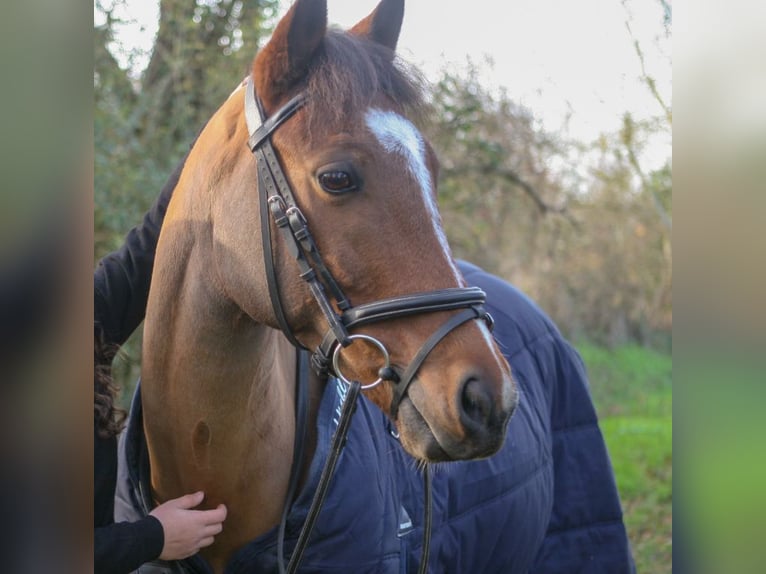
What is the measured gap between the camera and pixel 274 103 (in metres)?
1.61

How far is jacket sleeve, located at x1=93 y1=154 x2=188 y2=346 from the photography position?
185cm

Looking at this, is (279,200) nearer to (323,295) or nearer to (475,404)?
(323,295)

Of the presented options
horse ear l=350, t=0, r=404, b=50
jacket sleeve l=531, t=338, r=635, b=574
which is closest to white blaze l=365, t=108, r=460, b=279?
horse ear l=350, t=0, r=404, b=50

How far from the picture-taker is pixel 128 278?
1.89 metres

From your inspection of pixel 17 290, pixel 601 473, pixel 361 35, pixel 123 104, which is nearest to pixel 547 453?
pixel 601 473

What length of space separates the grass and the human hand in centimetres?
341

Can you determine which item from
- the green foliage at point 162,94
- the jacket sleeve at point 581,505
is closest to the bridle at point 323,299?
the jacket sleeve at point 581,505

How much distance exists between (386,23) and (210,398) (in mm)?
903

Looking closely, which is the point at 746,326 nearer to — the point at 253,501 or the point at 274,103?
the point at 274,103

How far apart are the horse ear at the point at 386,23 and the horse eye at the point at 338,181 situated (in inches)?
16.9

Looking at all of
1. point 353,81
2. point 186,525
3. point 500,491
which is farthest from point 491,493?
point 353,81

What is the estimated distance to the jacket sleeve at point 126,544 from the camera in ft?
5.16

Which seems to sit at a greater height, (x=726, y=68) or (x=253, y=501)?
(x=726, y=68)

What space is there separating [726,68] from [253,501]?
1315 mm
